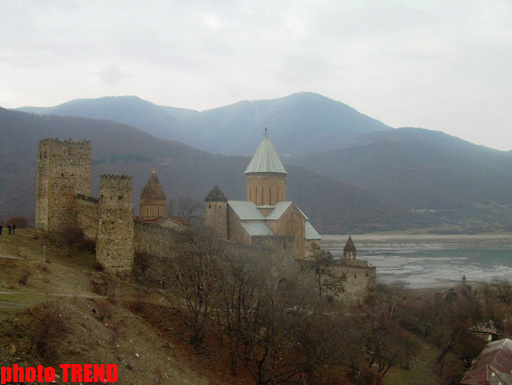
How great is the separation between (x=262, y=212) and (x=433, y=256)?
30533 millimetres

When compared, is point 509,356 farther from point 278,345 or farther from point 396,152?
point 396,152

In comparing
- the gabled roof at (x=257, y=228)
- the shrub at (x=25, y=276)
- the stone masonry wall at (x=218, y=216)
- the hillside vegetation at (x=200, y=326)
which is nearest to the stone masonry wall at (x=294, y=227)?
the gabled roof at (x=257, y=228)

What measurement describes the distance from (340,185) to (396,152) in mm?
51945

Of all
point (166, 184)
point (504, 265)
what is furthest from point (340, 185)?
point (504, 265)

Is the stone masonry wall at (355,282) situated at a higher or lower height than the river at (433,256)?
higher

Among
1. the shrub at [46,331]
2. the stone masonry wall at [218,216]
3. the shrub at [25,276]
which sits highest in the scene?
the stone masonry wall at [218,216]

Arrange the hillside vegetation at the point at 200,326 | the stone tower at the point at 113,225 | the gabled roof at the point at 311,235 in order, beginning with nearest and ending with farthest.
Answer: the hillside vegetation at the point at 200,326
the stone tower at the point at 113,225
the gabled roof at the point at 311,235

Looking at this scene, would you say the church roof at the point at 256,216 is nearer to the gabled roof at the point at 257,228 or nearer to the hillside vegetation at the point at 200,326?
the gabled roof at the point at 257,228

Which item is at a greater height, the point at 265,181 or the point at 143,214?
the point at 265,181

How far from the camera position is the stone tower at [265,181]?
30.3m

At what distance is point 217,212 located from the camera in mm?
27469

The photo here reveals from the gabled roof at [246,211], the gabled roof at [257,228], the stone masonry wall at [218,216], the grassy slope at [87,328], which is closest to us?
the grassy slope at [87,328]

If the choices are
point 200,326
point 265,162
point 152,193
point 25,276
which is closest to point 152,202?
point 152,193

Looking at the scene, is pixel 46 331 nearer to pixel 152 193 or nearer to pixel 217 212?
pixel 152 193
